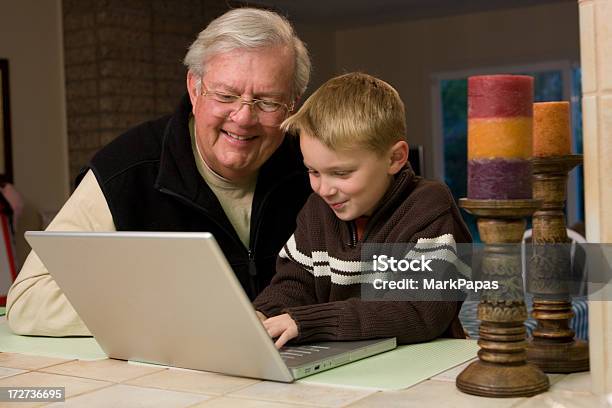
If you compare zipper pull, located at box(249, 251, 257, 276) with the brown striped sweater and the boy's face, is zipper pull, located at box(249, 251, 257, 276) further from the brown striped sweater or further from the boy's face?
the boy's face

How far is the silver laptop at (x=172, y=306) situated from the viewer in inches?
38.6

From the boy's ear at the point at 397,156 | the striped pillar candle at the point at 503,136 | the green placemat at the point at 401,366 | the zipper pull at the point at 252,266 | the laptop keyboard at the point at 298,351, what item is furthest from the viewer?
the zipper pull at the point at 252,266

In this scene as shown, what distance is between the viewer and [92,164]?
180 centimetres

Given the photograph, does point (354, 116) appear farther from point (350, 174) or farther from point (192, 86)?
point (192, 86)

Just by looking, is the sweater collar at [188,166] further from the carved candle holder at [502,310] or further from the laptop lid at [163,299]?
the carved candle holder at [502,310]

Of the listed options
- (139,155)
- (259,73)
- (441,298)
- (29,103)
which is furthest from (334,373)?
(29,103)

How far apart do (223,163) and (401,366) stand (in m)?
0.78

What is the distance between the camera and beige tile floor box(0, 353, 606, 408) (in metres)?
0.95

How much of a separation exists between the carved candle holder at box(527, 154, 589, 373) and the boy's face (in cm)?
32

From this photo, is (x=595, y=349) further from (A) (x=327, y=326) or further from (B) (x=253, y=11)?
(B) (x=253, y=11)

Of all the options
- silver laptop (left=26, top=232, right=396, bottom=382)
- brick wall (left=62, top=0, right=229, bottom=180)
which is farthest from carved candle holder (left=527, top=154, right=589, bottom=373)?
brick wall (left=62, top=0, right=229, bottom=180)

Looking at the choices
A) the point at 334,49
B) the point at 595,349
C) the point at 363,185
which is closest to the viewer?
the point at 595,349

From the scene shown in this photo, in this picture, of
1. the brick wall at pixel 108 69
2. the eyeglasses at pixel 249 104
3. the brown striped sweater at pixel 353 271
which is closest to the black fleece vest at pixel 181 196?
the eyeglasses at pixel 249 104

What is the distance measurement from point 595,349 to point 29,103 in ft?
19.1
